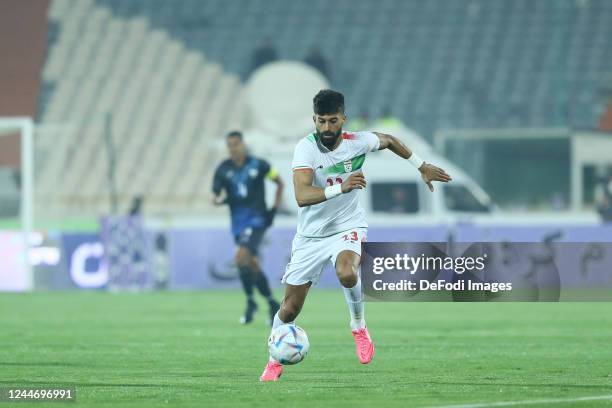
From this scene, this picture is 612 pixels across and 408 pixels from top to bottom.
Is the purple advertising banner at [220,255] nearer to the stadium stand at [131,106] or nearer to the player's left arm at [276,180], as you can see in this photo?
the player's left arm at [276,180]

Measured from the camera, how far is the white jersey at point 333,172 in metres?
10.2

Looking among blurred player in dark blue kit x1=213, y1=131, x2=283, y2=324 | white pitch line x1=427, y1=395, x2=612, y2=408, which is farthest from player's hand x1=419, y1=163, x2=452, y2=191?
blurred player in dark blue kit x1=213, y1=131, x2=283, y2=324

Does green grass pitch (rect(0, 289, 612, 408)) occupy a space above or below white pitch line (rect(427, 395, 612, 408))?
above

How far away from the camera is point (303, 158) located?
33.3 feet

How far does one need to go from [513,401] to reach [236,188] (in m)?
8.74

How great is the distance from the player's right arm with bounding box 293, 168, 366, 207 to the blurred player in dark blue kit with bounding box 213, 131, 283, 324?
6.81 metres

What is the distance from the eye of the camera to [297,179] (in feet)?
33.1

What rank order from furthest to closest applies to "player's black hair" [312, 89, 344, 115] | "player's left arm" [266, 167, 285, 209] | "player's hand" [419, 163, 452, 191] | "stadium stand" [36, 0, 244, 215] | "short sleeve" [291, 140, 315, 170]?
"stadium stand" [36, 0, 244, 215] < "player's left arm" [266, 167, 285, 209] < "player's hand" [419, 163, 452, 191] < "short sleeve" [291, 140, 315, 170] < "player's black hair" [312, 89, 344, 115]

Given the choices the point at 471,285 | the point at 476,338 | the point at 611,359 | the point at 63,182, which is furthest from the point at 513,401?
the point at 63,182

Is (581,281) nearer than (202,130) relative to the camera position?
Yes

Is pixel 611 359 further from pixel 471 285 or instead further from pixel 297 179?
pixel 297 179

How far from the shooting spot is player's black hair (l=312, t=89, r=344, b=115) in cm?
991
